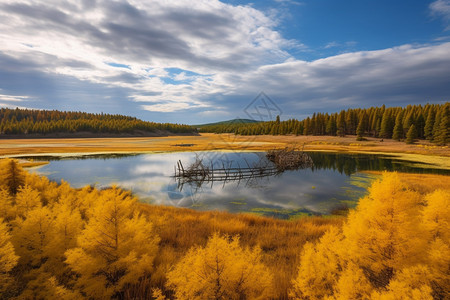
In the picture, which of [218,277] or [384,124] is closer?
[218,277]

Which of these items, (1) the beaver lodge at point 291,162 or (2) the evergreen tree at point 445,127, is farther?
(2) the evergreen tree at point 445,127

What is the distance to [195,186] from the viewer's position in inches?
944

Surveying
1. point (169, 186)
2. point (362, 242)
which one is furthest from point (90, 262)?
point (169, 186)

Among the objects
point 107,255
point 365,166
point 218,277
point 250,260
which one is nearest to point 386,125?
point 365,166

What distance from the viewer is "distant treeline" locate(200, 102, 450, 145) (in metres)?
63.4

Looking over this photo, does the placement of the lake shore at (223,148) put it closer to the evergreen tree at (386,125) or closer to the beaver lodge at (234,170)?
the beaver lodge at (234,170)

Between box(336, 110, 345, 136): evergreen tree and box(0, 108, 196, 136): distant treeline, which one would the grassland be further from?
box(0, 108, 196, 136): distant treeline

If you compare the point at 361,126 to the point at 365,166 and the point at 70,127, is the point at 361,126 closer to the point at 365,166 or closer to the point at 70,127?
the point at 365,166

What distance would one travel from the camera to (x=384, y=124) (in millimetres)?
79562

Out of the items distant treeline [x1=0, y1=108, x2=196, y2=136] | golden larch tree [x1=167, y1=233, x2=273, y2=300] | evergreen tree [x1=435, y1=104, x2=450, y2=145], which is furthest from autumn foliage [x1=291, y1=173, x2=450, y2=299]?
distant treeline [x1=0, y1=108, x2=196, y2=136]

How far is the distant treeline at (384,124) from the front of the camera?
63438 millimetres

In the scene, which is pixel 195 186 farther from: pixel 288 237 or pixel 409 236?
pixel 409 236

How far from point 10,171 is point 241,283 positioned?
12359 mm

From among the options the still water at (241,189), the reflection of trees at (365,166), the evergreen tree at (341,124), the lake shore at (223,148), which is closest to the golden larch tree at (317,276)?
the still water at (241,189)
